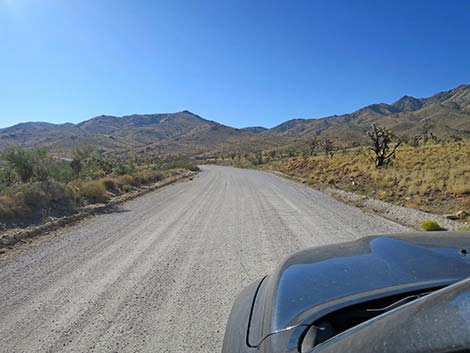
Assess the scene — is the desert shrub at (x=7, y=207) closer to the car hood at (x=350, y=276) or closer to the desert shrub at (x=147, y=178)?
the car hood at (x=350, y=276)

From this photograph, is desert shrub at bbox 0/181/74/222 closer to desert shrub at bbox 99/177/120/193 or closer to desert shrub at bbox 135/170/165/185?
desert shrub at bbox 99/177/120/193

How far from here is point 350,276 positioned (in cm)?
195

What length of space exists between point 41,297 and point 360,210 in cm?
1056

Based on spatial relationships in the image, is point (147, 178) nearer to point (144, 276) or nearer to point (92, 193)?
point (92, 193)

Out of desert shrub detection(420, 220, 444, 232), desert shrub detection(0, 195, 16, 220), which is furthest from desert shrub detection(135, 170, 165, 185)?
desert shrub detection(420, 220, 444, 232)

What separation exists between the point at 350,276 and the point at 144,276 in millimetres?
3910

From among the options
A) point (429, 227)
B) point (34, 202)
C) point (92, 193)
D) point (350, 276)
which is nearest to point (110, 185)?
point (92, 193)

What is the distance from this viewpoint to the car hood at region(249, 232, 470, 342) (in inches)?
64.7

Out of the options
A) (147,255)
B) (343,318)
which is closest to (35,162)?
(147,255)

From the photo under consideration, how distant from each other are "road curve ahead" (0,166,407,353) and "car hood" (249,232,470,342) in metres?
1.56

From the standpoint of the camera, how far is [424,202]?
40.5 feet

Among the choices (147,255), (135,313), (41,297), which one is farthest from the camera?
(147,255)

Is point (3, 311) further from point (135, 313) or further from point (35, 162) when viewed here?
point (35, 162)

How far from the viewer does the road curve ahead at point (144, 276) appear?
11.1 feet
